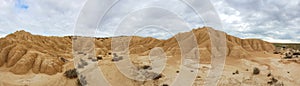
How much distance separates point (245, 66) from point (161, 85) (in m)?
11.2

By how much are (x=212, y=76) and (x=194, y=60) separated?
7.03 metres

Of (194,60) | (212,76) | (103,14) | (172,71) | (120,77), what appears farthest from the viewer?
(194,60)

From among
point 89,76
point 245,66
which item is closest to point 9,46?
point 89,76

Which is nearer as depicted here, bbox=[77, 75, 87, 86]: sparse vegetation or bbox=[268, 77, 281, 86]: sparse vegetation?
bbox=[77, 75, 87, 86]: sparse vegetation

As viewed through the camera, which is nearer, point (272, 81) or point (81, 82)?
point (81, 82)

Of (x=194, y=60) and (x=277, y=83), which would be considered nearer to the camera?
(x=277, y=83)

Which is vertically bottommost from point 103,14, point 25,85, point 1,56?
point 25,85

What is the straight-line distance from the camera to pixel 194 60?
86.6 ft

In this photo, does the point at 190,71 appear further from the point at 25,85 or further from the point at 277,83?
the point at 25,85

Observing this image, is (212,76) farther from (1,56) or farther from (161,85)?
(1,56)

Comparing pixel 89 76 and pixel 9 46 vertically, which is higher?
pixel 9 46

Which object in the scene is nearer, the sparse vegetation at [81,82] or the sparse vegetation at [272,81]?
the sparse vegetation at [81,82]

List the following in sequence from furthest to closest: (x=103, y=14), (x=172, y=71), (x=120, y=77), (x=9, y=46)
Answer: (x=9, y=46) → (x=172, y=71) → (x=120, y=77) → (x=103, y=14)

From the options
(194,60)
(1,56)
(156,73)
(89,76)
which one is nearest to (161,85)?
(156,73)
